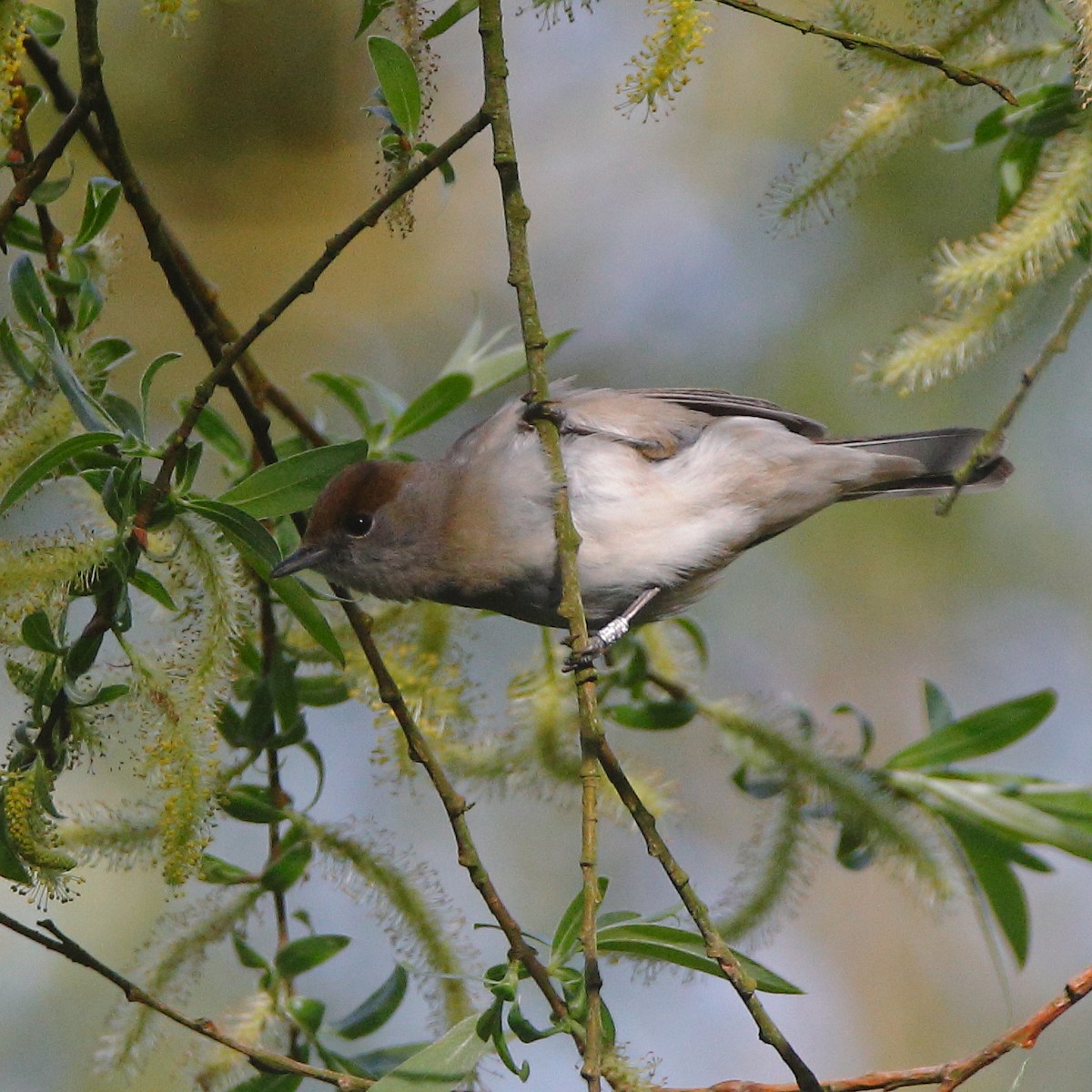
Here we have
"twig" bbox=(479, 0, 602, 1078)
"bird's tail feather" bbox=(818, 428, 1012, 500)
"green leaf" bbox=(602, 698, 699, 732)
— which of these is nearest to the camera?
"twig" bbox=(479, 0, 602, 1078)

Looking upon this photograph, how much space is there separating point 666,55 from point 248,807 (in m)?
1.67

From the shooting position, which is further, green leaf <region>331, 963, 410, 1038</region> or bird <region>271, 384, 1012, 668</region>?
bird <region>271, 384, 1012, 668</region>

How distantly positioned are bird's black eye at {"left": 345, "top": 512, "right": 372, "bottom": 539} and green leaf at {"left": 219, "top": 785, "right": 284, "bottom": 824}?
95 centimetres

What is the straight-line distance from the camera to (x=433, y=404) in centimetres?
333

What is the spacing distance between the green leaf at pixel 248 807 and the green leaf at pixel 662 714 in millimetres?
988

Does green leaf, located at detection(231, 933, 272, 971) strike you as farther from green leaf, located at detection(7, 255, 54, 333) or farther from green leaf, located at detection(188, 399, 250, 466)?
green leaf, located at detection(7, 255, 54, 333)

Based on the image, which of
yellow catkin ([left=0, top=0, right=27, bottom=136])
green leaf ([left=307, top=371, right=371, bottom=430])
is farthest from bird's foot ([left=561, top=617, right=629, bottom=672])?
yellow catkin ([left=0, top=0, right=27, bottom=136])

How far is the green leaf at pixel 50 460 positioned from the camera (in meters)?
2.21

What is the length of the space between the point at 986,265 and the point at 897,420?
4.27 metres

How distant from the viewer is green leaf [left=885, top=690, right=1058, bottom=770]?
10.9ft

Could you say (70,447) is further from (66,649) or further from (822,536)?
(822,536)

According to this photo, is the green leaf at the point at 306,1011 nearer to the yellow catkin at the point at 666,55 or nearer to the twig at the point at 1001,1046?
the twig at the point at 1001,1046

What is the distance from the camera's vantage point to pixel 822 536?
765cm

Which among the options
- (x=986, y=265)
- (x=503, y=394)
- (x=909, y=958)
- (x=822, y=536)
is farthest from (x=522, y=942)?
(x=909, y=958)
